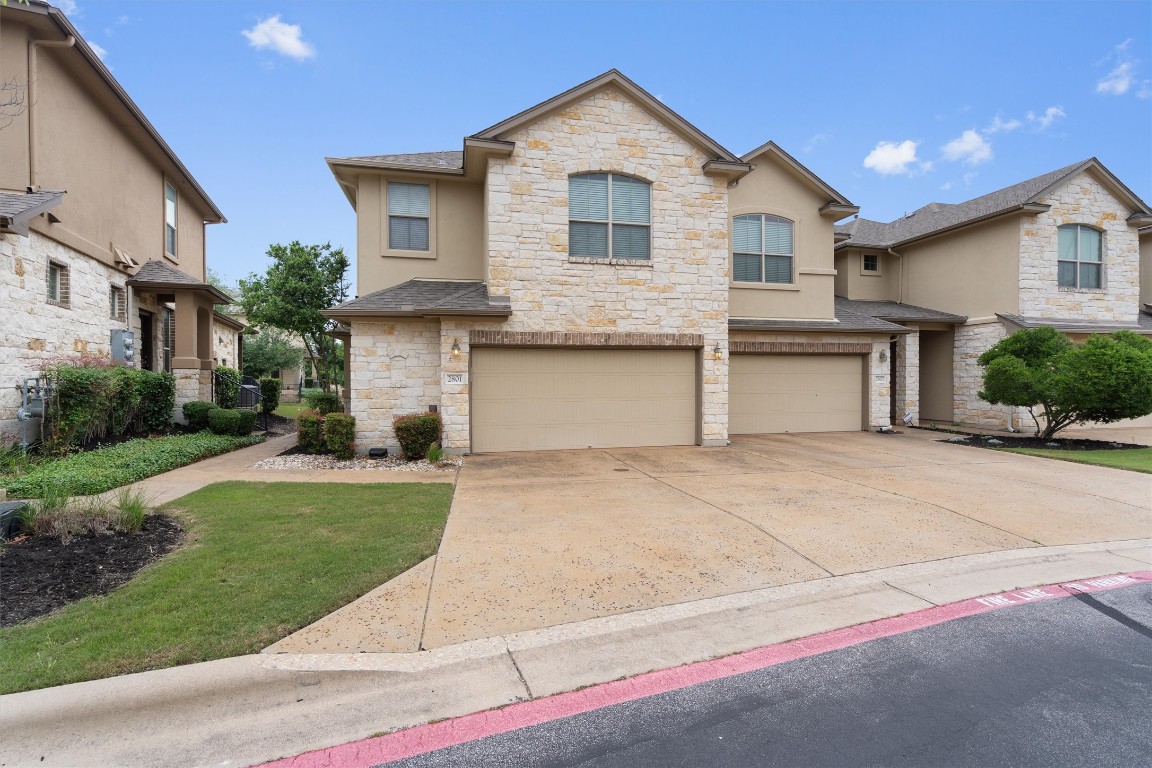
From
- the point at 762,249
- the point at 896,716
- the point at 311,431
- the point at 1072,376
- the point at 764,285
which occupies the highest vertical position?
the point at 762,249

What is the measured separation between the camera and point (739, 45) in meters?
14.1

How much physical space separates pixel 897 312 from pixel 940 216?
4455 millimetres

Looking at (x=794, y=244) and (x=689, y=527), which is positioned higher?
(x=794, y=244)

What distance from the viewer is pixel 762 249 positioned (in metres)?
14.1

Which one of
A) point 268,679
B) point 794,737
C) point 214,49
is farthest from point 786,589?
point 214,49

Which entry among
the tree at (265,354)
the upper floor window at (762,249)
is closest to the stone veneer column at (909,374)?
the upper floor window at (762,249)

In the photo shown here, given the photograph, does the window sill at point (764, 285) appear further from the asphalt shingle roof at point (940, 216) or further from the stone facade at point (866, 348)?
the asphalt shingle roof at point (940, 216)

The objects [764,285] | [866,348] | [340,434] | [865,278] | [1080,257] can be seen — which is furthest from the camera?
[865,278]

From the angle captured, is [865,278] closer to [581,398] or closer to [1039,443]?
[1039,443]

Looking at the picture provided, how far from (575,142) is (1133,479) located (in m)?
11.4

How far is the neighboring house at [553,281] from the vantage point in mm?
11008

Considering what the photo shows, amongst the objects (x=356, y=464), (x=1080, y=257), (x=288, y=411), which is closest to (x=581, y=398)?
(x=356, y=464)

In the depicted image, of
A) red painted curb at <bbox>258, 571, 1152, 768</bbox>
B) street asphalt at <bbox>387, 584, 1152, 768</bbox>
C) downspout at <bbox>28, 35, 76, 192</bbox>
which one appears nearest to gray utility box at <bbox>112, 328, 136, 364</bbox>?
downspout at <bbox>28, 35, 76, 192</bbox>

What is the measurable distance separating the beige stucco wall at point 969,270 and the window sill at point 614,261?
449 inches
